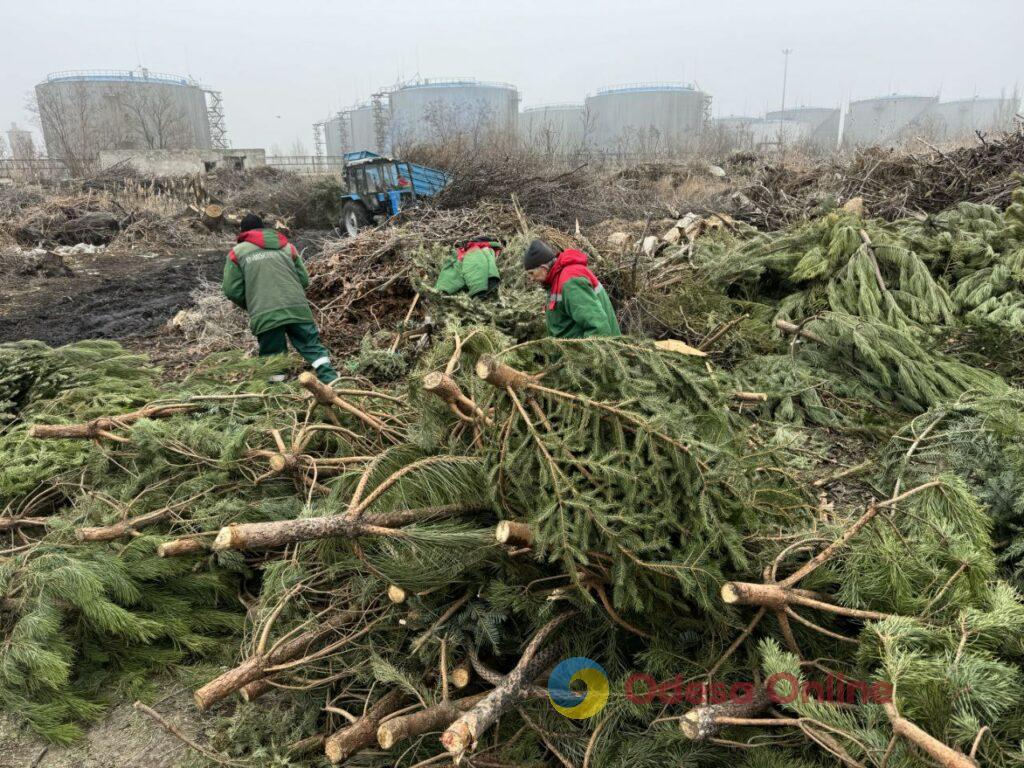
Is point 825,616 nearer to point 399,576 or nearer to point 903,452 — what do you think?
point 399,576

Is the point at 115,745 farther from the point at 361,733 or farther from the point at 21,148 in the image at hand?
the point at 21,148

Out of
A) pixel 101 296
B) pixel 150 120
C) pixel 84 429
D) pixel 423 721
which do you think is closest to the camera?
pixel 423 721

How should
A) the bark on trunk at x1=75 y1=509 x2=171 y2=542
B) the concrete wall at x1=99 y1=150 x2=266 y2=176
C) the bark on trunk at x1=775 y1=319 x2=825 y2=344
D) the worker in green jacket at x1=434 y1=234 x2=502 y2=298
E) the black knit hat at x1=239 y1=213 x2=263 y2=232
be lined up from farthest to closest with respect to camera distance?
the concrete wall at x1=99 y1=150 x2=266 y2=176, the worker in green jacket at x1=434 y1=234 x2=502 y2=298, the black knit hat at x1=239 y1=213 x2=263 y2=232, the bark on trunk at x1=775 y1=319 x2=825 y2=344, the bark on trunk at x1=75 y1=509 x2=171 y2=542

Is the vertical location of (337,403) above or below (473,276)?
below

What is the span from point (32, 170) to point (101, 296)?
65.6ft

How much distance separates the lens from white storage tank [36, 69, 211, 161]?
105 ft

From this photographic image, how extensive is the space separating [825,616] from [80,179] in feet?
89.0

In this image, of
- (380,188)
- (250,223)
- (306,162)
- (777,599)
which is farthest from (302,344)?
(306,162)

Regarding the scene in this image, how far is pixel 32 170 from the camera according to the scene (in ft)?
80.1

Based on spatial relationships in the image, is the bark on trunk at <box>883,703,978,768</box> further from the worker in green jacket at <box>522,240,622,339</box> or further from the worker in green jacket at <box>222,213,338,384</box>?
the worker in green jacket at <box>222,213,338,384</box>

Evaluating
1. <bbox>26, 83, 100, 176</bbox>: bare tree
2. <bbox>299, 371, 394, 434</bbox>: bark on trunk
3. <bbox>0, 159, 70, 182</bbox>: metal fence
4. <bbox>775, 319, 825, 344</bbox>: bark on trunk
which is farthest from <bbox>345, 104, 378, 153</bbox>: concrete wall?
<bbox>299, 371, 394, 434</bbox>: bark on trunk

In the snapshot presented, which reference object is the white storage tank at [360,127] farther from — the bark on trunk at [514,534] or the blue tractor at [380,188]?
the bark on trunk at [514,534]

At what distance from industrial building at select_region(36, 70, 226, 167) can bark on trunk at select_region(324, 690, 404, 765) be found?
1181 inches

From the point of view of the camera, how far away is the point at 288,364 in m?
4.86
